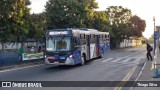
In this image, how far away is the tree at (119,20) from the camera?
7812 centimetres

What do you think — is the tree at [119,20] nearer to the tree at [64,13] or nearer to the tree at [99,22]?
the tree at [99,22]

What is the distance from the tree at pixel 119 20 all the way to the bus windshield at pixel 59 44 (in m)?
56.0

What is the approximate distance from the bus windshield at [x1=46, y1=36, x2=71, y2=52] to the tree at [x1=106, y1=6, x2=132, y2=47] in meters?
56.0

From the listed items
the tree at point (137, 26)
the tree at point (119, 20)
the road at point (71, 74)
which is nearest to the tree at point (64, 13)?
the road at point (71, 74)

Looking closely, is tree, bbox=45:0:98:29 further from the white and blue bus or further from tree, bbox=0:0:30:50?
the white and blue bus

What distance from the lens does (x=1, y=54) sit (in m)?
22.7

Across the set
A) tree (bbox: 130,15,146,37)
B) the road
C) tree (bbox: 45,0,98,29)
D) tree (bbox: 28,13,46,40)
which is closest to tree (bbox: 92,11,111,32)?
tree (bbox: 45,0,98,29)

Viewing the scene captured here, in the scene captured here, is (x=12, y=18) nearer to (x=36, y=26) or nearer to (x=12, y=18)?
(x=12, y=18)

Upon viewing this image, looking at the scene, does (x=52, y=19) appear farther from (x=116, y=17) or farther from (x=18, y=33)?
(x=116, y=17)

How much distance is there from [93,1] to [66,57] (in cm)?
3783

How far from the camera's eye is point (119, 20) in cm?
8256

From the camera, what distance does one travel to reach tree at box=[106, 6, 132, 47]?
256ft

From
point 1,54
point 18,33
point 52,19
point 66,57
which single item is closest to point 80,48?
point 66,57

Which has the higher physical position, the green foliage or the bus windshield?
the green foliage
